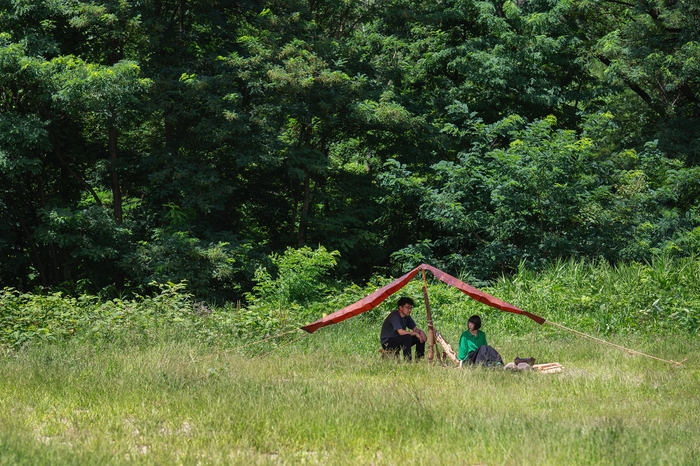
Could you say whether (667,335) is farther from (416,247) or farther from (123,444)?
(123,444)

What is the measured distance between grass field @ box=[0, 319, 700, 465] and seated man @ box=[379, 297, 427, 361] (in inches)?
15.9

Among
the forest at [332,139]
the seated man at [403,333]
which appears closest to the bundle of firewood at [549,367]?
the seated man at [403,333]

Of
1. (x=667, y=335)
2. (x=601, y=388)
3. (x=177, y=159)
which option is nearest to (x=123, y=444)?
(x=601, y=388)

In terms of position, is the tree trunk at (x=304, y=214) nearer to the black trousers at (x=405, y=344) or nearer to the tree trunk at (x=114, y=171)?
the tree trunk at (x=114, y=171)

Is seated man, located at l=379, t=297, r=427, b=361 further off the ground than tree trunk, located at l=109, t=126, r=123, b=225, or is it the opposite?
tree trunk, located at l=109, t=126, r=123, b=225

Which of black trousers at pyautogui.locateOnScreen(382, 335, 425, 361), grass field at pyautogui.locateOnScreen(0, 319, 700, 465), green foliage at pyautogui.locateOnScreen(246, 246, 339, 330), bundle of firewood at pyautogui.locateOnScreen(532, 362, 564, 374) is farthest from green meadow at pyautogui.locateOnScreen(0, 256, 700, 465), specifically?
green foliage at pyautogui.locateOnScreen(246, 246, 339, 330)

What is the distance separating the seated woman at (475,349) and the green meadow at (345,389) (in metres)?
0.72

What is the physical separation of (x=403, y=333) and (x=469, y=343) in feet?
3.42

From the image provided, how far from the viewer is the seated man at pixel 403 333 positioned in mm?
12859

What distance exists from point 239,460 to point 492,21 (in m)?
21.4

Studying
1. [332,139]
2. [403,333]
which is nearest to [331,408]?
[403,333]

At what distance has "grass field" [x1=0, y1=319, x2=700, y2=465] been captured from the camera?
6.93 metres

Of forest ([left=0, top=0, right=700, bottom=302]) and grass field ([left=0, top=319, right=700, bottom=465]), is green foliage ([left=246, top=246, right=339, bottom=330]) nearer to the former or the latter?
forest ([left=0, top=0, right=700, bottom=302])

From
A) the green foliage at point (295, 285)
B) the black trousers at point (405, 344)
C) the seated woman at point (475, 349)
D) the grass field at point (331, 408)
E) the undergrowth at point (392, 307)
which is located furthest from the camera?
the green foliage at point (295, 285)
